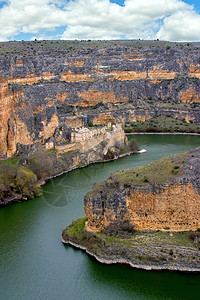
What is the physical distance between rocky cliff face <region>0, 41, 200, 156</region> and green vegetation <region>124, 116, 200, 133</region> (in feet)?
5.25

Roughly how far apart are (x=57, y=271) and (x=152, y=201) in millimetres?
5989

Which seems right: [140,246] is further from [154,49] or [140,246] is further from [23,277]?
[154,49]

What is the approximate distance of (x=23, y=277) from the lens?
18641 mm

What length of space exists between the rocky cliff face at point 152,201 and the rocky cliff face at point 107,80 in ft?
81.2

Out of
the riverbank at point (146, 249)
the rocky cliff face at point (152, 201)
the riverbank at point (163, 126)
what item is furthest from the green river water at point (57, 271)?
the riverbank at point (163, 126)

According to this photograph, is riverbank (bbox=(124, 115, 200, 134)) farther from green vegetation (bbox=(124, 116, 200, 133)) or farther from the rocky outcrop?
the rocky outcrop

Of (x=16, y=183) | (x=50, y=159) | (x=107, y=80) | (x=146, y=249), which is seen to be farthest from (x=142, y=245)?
(x=107, y=80)

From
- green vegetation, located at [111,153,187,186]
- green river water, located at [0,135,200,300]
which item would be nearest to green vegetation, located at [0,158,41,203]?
green river water, located at [0,135,200,300]

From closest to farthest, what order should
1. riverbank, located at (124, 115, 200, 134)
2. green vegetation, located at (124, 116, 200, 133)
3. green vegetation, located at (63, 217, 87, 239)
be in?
green vegetation, located at (63, 217, 87, 239)
riverbank, located at (124, 115, 200, 134)
green vegetation, located at (124, 116, 200, 133)

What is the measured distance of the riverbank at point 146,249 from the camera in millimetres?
17922

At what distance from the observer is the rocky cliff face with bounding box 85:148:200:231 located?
19.1 metres

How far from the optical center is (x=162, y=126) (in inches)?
2128

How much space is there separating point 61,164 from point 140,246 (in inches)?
691

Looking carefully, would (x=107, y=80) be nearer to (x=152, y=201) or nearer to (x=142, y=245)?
(x=152, y=201)
